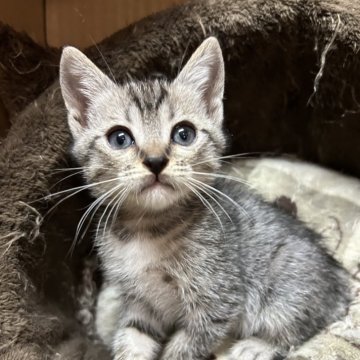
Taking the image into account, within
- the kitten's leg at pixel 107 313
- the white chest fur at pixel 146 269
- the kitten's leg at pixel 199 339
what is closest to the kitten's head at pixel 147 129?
the white chest fur at pixel 146 269

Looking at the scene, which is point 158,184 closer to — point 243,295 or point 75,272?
point 243,295

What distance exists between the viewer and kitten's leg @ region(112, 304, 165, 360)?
160cm

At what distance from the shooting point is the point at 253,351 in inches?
63.7

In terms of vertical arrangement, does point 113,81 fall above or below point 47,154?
above

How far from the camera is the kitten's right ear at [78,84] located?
1.53 m

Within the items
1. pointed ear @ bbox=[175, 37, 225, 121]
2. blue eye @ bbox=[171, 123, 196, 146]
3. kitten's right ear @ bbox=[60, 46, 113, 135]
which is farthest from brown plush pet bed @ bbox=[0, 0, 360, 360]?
blue eye @ bbox=[171, 123, 196, 146]

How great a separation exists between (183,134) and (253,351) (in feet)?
2.03

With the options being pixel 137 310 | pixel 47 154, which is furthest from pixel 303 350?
pixel 47 154

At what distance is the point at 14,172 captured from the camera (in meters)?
1.63

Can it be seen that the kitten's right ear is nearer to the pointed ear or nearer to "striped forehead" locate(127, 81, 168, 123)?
"striped forehead" locate(127, 81, 168, 123)

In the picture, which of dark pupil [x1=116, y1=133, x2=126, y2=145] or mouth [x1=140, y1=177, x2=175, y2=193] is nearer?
mouth [x1=140, y1=177, x2=175, y2=193]

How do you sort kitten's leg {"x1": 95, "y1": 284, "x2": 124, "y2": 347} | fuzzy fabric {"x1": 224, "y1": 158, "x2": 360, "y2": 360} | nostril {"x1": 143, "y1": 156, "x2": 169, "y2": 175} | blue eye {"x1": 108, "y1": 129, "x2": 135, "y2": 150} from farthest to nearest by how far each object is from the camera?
fuzzy fabric {"x1": 224, "y1": 158, "x2": 360, "y2": 360}, kitten's leg {"x1": 95, "y1": 284, "x2": 124, "y2": 347}, blue eye {"x1": 108, "y1": 129, "x2": 135, "y2": 150}, nostril {"x1": 143, "y1": 156, "x2": 169, "y2": 175}

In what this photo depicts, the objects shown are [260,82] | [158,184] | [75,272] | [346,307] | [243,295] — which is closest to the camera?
[158,184]

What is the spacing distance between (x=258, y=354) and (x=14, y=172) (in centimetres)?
82
